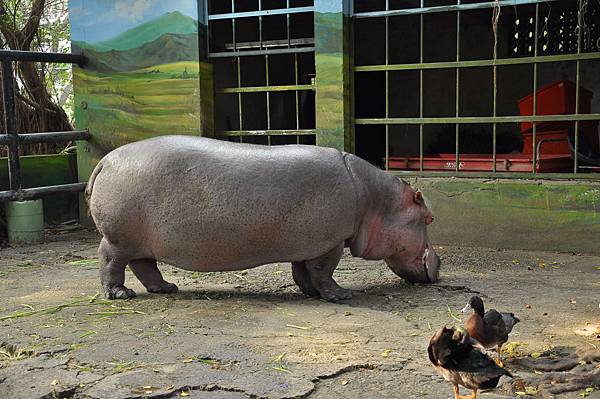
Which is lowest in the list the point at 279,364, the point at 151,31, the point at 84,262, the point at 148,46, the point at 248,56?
the point at 84,262

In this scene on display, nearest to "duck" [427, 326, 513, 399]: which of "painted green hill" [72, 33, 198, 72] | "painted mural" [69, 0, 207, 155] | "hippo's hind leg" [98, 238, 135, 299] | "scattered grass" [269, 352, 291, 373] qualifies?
"scattered grass" [269, 352, 291, 373]

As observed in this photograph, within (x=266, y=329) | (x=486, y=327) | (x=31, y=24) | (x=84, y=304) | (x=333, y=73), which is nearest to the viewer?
(x=486, y=327)

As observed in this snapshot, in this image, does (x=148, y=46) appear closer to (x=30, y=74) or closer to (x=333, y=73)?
(x=30, y=74)

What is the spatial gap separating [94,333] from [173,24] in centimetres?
475

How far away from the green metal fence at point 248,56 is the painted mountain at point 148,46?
26cm

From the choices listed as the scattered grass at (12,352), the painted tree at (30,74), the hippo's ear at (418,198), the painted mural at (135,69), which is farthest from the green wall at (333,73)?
the scattered grass at (12,352)

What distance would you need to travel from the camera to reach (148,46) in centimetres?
854

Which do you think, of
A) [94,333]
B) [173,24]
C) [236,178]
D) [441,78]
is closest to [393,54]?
[441,78]

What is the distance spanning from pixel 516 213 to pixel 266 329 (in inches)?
137

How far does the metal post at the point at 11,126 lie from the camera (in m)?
7.84

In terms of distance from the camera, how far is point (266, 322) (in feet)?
15.1

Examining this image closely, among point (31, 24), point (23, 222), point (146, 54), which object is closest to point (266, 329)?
point (23, 222)

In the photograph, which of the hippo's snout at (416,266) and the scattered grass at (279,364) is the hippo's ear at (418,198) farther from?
the scattered grass at (279,364)

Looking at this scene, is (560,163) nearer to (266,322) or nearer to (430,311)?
(430,311)
